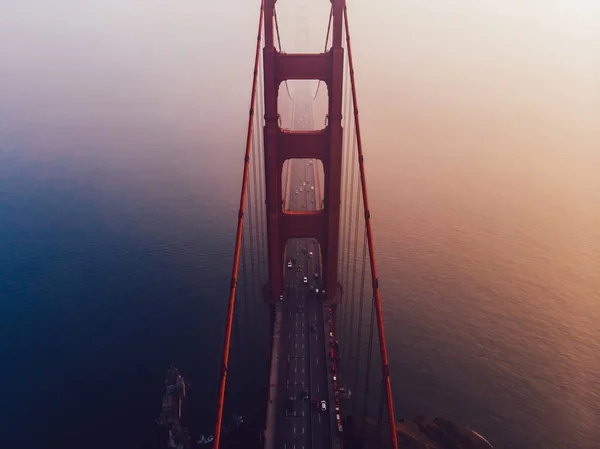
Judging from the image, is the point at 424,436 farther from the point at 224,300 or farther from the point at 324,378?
the point at 224,300

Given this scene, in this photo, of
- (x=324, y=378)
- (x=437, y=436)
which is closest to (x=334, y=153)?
(x=324, y=378)

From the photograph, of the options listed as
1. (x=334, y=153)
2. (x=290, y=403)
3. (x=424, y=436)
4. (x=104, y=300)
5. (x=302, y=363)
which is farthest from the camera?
(x=104, y=300)

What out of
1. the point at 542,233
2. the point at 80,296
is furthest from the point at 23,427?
the point at 542,233

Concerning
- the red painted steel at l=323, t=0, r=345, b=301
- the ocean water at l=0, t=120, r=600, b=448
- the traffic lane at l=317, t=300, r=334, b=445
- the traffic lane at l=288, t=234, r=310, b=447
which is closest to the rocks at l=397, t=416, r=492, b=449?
the ocean water at l=0, t=120, r=600, b=448

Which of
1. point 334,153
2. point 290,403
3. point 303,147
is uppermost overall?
point 303,147

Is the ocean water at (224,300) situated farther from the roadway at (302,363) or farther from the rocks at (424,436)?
the roadway at (302,363)

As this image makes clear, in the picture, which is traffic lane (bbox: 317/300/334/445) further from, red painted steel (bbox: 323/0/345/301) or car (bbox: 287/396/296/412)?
red painted steel (bbox: 323/0/345/301)
